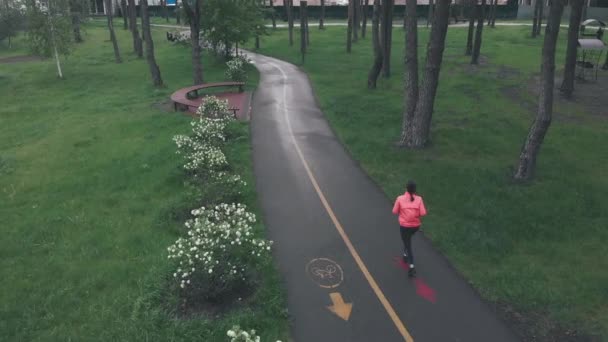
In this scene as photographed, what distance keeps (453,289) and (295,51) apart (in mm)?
38378

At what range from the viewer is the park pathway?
773 cm

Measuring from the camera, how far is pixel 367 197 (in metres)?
12.9

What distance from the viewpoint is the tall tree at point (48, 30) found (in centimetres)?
3303

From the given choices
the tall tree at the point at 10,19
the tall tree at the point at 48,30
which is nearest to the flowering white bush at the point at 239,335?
the tall tree at the point at 48,30

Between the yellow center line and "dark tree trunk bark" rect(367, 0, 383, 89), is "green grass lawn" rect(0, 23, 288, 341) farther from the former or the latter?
"dark tree trunk bark" rect(367, 0, 383, 89)

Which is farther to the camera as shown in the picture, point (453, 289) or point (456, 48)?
point (456, 48)

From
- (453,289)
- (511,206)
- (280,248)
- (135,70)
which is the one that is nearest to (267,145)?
(280,248)

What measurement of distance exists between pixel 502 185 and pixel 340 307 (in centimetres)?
740

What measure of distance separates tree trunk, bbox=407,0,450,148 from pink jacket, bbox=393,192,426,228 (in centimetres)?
780

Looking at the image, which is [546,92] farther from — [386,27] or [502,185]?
[386,27]

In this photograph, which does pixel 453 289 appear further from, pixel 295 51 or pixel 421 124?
pixel 295 51

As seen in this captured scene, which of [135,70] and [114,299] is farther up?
[135,70]

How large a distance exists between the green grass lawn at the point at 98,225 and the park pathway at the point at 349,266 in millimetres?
724

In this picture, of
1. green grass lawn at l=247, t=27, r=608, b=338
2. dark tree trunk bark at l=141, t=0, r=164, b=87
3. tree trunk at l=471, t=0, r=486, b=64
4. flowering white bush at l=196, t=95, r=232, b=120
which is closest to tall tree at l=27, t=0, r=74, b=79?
dark tree trunk bark at l=141, t=0, r=164, b=87
